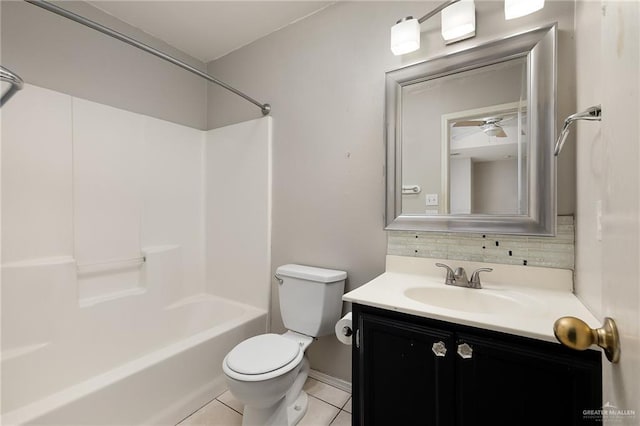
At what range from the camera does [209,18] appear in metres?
1.89

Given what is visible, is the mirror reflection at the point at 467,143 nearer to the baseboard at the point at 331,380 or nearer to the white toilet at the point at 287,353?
the white toilet at the point at 287,353

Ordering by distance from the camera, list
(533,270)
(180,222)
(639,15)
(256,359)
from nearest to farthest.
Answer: (639,15), (533,270), (256,359), (180,222)

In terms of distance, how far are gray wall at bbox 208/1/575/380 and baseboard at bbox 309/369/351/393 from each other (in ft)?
0.11

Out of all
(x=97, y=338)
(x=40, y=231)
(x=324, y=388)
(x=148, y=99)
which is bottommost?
(x=324, y=388)

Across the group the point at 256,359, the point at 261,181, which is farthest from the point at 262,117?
the point at 256,359

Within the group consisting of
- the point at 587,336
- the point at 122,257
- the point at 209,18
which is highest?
the point at 209,18

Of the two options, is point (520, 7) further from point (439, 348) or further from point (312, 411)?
point (312, 411)

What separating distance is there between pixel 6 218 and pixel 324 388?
2.00 m

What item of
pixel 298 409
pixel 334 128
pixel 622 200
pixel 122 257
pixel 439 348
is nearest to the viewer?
pixel 622 200

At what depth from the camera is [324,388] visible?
5.62ft

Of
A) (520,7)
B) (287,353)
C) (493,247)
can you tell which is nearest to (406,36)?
(520,7)

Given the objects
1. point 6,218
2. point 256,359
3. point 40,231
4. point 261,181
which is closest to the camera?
point 256,359

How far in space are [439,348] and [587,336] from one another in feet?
1.90

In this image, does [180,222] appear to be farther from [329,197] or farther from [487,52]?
[487,52]
